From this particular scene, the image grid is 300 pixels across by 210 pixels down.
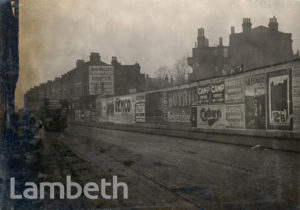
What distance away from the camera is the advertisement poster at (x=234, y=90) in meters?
13.7

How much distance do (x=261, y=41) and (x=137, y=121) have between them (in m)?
21.8

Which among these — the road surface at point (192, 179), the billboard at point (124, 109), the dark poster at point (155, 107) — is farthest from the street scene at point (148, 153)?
the billboard at point (124, 109)

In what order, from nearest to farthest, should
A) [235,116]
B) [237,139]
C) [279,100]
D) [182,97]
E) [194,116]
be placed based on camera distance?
[279,100] < [237,139] < [235,116] < [194,116] < [182,97]

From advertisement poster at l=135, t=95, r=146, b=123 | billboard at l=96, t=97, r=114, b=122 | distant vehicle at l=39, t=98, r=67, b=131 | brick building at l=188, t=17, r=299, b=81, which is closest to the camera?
distant vehicle at l=39, t=98, r=67, b=131

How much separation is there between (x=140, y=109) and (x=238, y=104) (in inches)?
460

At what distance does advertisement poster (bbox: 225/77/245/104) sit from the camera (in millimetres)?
13695

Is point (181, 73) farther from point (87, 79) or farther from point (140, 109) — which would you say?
point (87, 79)

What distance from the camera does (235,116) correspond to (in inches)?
551

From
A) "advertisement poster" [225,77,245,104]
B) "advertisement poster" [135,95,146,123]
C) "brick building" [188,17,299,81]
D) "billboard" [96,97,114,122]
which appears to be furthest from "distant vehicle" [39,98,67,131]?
"brick building" [188,17,299,81]

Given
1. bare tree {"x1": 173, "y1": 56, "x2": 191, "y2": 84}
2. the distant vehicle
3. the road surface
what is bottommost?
the road surface

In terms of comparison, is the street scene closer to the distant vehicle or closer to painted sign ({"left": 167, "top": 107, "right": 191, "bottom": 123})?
painted sign ({"left": 167, "top": 107, "right": 191, "bottom": 123})

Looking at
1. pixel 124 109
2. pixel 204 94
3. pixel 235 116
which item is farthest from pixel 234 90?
pixel 124 109

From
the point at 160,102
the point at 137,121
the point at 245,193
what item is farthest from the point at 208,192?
the point at 137,121

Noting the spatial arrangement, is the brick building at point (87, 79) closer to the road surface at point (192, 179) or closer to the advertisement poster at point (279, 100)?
the road surface at point (192, 179)
